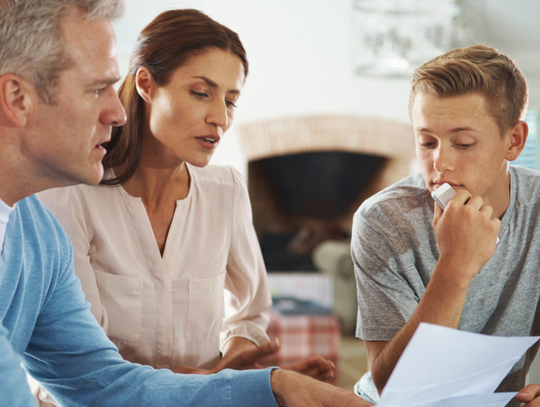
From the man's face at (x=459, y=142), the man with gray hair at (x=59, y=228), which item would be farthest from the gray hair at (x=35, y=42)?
the man's face at (x=459, y=142)

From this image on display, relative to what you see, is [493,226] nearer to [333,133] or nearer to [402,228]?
[402,228]

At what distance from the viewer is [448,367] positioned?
679mm

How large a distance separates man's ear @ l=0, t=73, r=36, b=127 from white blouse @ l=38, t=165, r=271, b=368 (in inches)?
15.2

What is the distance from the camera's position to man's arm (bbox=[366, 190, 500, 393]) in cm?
98

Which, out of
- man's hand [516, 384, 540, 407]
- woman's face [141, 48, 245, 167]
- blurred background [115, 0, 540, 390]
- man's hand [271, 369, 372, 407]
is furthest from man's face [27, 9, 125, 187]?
blurred background [115, 0, 540, 390]

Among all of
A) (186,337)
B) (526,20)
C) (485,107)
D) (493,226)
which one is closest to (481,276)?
(493,226)

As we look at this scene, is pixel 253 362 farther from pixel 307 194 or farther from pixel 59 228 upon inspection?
pixel 307 194

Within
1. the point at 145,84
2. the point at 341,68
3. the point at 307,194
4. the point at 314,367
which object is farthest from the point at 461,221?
the point at 307,194

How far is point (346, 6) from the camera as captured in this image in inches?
190

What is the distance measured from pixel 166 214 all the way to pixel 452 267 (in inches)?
25.0

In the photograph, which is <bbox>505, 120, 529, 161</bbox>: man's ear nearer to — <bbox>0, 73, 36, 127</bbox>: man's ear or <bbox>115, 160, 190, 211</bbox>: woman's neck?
Result: <bbox>115, 160, 190, 211</bbox>: woman's neck

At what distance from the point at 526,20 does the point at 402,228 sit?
14.2ft

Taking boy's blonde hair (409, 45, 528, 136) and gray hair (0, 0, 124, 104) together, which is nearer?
gray hair (0, 0, 124, 104)

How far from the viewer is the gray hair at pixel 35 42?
756mm
